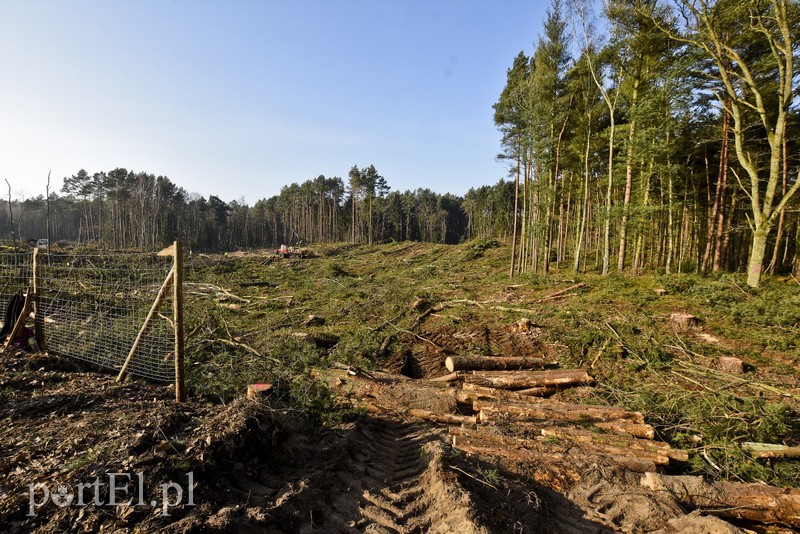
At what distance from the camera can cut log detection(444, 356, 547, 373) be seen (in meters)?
7.98

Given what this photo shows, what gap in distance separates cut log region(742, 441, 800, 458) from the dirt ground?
1.97 m

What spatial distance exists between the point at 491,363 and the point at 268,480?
5.72m

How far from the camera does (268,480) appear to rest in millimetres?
3518

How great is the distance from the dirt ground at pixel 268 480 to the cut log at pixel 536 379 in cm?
255

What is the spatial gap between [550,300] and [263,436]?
11.5 metres

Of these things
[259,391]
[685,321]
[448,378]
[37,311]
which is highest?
[37,311]

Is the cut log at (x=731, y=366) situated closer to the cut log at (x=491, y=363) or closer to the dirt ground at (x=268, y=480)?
the cut log at (x=491, y=363)

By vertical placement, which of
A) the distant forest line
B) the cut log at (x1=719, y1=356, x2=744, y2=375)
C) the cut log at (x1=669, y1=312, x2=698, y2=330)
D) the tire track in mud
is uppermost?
the distant forest line

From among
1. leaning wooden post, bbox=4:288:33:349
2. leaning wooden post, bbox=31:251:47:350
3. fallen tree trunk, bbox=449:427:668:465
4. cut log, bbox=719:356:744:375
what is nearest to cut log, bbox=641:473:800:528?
fallen tree trunk, bbox=449:427:668:465

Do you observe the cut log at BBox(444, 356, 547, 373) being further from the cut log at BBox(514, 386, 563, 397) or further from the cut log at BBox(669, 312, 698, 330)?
the cut log at BBox(669, 312, 698, 330)

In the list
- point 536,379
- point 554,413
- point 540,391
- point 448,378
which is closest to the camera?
point 554,413

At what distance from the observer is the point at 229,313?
1330 cm

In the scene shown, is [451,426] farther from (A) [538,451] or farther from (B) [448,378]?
(B) [448,378]

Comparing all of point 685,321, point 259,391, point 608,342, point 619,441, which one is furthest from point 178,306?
point 685,321
